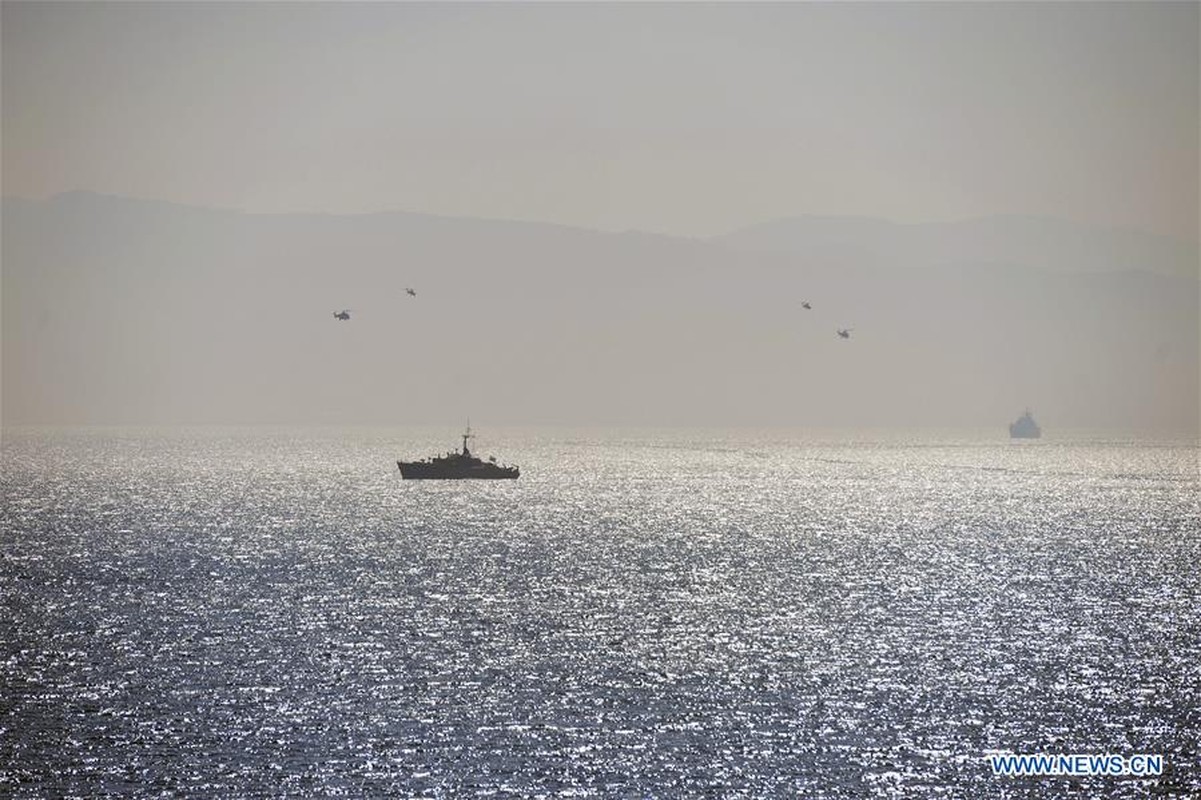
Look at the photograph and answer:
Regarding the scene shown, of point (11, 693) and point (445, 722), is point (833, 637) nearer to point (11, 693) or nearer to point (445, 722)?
point (445, 722)

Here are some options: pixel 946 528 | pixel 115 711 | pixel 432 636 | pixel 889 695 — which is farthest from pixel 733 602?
pixel 946 528

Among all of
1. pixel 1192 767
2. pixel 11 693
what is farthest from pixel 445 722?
pixel 1192 767

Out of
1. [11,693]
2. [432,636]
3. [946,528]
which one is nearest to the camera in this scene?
[11,693]

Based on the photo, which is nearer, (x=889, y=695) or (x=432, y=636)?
(x=889, y=695)

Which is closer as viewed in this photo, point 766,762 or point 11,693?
point 766,762

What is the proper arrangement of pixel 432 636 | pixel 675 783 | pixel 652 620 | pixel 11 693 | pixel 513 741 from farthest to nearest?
pixel 652 620
pixel 432 636
pixel 11 693
pixel 513 741
pixel 675 783

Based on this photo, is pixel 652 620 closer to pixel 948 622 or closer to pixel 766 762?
pixel 948 622

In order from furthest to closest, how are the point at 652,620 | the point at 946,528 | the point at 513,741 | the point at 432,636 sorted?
1. the point at 946,528
2. the point at 652,620
3. the point at 432,636
4. the point at 513,741

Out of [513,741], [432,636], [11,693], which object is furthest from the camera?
[432,636]
